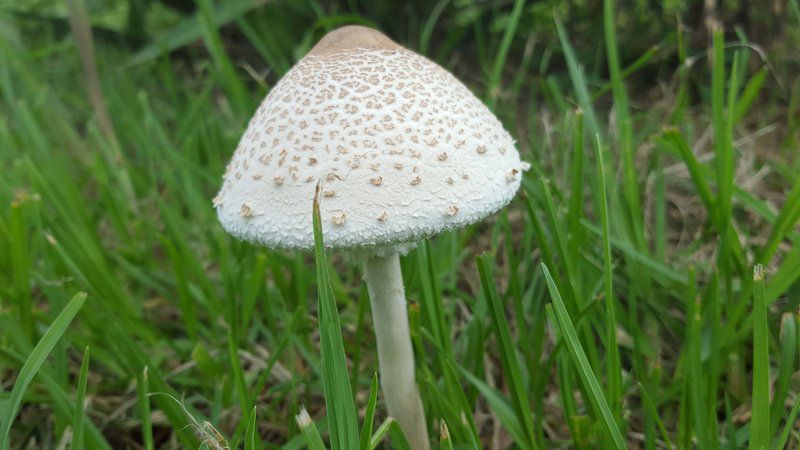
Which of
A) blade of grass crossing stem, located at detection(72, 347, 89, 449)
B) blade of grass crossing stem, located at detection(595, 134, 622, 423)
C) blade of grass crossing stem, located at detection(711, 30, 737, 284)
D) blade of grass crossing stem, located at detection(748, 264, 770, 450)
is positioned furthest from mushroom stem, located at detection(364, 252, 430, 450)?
blade of grass crossing stem, located at detection(711, 30, 737, 284)

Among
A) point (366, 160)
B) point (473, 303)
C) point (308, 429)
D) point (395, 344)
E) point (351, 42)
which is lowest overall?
point (473, 303)

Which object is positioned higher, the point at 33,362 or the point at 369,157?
the point at 369,157

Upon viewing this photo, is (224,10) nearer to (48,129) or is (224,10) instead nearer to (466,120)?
(48,129)

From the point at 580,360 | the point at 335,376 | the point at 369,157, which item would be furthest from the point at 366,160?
the point at 580,360

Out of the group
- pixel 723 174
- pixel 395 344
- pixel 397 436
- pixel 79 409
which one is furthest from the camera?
pixel 723 174

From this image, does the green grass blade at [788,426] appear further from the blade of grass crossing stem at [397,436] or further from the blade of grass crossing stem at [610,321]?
the blade of grass crossing stem at [397,436]

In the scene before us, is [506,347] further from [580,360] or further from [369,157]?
[369,157]
